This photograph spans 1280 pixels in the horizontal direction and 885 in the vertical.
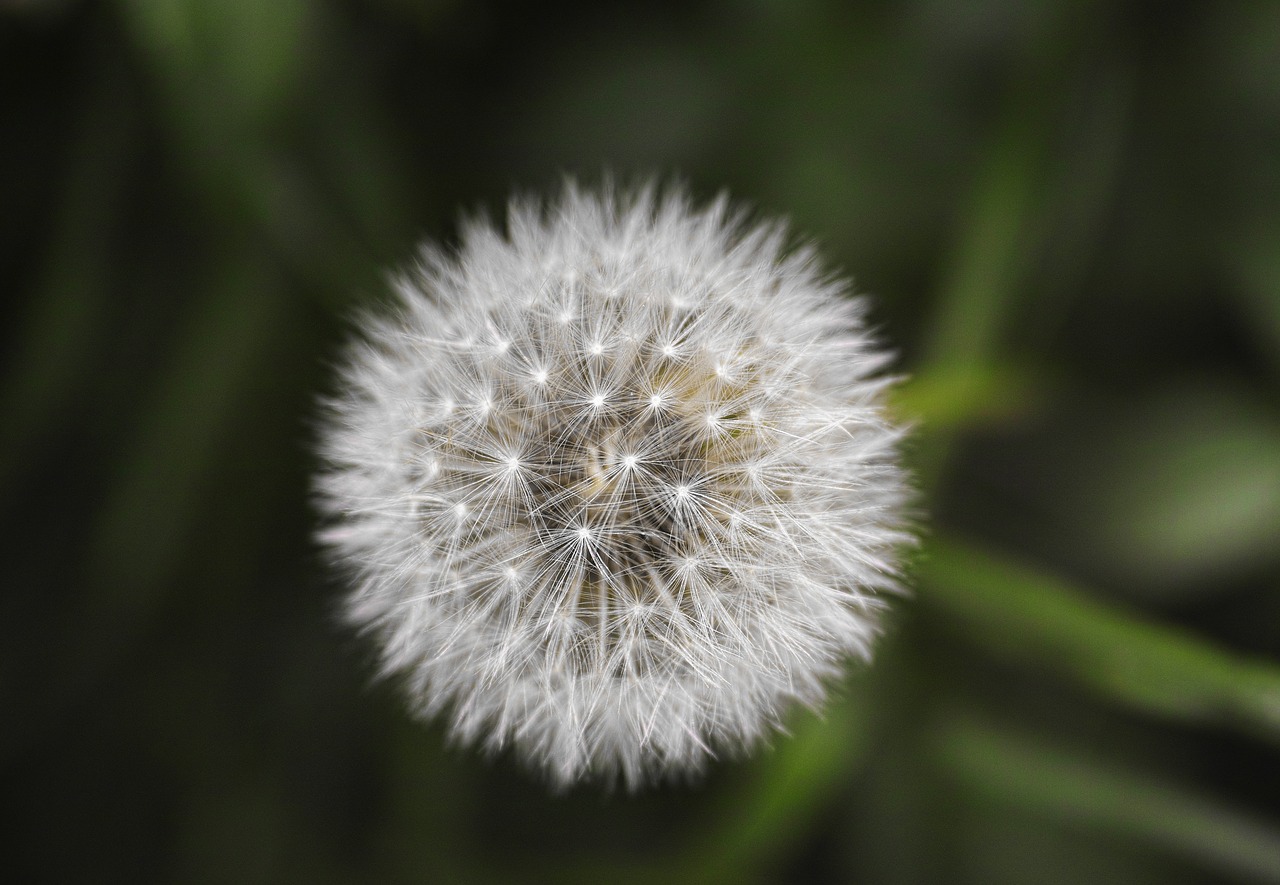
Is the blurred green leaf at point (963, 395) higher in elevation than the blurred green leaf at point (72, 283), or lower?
higher

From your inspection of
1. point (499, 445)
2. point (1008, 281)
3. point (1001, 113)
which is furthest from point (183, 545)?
point (1001, 113)

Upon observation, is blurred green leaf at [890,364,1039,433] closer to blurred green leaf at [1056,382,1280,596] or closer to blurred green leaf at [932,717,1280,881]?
blurred green leaf at [1056,382,1280,596]

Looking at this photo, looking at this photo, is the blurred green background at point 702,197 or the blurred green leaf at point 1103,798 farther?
the blurred green background at point 702,197

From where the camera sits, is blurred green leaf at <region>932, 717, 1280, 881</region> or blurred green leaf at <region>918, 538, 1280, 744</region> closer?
blurred green leaf at <region>918, 538, 1280, 744</region>

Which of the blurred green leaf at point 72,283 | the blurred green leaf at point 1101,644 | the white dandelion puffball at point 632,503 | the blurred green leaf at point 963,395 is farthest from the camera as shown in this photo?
the blurred green leaf at point 72,283

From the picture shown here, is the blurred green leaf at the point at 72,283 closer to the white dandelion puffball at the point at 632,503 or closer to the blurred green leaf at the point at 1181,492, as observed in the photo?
the white dandelion puffball at the point at 632,503

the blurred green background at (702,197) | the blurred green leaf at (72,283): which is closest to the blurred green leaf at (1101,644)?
the blurred green background at (702,197)

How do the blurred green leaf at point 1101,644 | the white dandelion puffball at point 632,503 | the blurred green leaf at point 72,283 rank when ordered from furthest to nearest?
the blurred green leaf at point 72,283, the blurred green leaf at point 1101,644, the white dandelion puffball at point 632,503

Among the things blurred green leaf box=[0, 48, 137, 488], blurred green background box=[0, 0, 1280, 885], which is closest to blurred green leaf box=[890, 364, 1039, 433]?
blurred green background box=[0, 0, 1280, 885]
